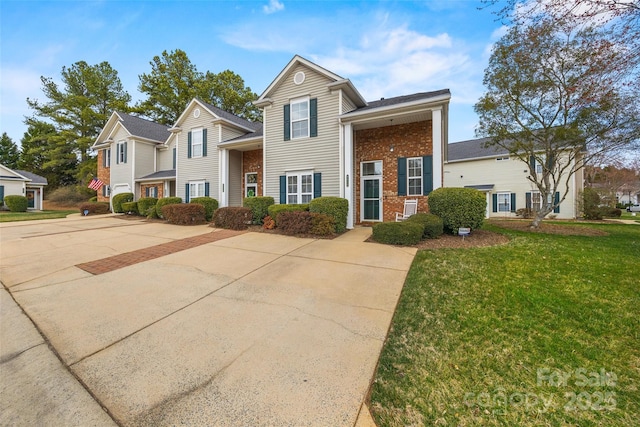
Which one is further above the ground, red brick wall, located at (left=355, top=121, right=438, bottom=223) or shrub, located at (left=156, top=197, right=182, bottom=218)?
red brick wall, located at (left=355, top=121, right=438, bottom=223)

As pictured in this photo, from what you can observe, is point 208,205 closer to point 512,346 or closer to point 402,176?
point 402,176

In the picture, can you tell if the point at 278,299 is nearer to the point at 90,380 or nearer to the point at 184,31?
the point at 90,380

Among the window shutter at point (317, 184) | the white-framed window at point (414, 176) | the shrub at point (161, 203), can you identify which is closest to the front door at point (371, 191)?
the white-framed window at point (414, 176)

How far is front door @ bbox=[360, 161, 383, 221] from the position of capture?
35.4ft

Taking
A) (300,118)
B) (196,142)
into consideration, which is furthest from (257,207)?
(196,142)

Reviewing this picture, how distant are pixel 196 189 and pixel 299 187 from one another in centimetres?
775

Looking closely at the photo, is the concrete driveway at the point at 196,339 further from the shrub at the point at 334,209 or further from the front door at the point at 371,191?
the front door at the point at 371,191

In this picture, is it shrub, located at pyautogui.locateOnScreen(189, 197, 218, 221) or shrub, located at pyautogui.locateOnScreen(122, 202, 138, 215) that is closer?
shrub, located at pyautogui.locateOnScreen(189, 197, 218, 221)

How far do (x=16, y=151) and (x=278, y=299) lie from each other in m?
53.1

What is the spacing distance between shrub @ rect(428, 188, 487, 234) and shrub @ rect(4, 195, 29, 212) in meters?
32.1

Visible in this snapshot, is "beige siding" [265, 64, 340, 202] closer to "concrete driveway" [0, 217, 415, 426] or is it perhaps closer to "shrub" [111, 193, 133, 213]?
"concrete driveway" [0, 217, 415, 426]

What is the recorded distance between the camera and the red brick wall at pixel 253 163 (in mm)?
14326

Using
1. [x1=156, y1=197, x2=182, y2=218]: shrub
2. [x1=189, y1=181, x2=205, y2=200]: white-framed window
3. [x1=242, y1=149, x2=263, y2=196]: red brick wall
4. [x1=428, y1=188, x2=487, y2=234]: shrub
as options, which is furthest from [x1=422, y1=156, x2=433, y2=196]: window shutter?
[x1=156, y1=197, x2=182, y2=218]: shrub

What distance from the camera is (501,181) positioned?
20047 millimetres
